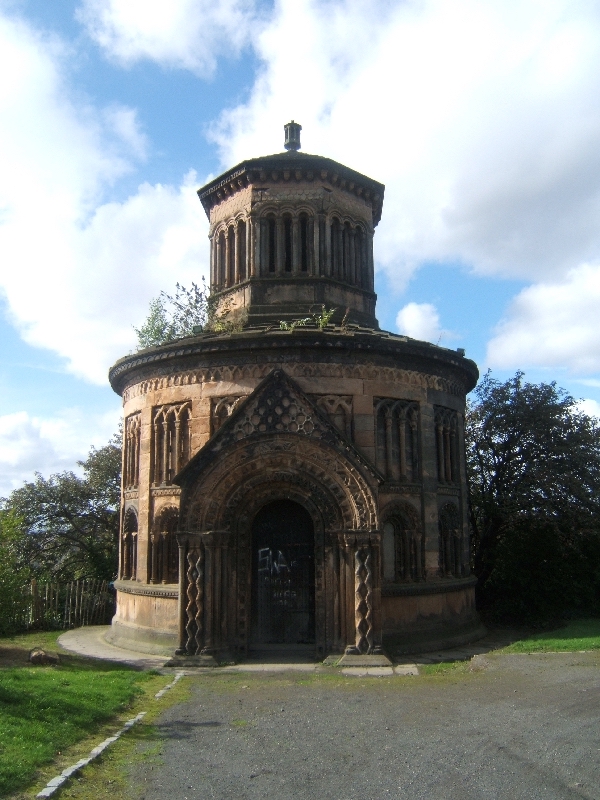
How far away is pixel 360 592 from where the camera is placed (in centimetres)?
1503

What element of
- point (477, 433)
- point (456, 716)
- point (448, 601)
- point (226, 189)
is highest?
point (226, 189)

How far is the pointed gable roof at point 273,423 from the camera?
1555 cm

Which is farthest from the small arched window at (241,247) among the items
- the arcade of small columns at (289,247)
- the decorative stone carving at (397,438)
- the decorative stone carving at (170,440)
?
the decorative stone carving at (397,438)

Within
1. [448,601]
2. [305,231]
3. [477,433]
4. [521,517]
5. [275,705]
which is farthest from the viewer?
[477,433]

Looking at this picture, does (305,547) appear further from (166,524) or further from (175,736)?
(175,736)

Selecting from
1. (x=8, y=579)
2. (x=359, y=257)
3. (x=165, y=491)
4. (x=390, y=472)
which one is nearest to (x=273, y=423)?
(x=390, y=472)

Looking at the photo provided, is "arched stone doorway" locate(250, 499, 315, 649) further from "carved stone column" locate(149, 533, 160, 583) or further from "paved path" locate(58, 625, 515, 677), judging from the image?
"carved stone column" locate(149, 533, 160, 583)

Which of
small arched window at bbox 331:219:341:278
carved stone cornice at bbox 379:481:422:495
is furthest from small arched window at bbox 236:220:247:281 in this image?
carved stone cornice at bbox 379:481:422:495

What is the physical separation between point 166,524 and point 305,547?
362 cm

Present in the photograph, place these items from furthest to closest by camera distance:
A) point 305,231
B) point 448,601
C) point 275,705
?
point 305,231 < point 448,601 < point 275,705

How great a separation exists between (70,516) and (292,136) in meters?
15.8

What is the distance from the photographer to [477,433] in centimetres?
2433

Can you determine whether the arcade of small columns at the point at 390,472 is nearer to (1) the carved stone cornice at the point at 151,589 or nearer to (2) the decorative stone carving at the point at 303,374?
(1) the carved stone cornice at the point at 151,589

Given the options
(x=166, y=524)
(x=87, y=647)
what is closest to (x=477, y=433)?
(x=166, y=524)
